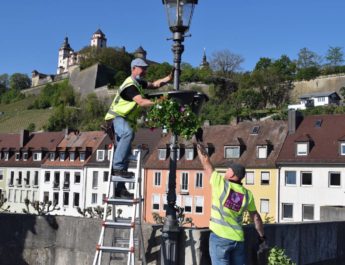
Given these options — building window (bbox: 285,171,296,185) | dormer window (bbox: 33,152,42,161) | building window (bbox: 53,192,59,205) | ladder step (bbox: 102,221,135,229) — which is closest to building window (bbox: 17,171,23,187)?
dormer window (bbox: 33,152,42,161)

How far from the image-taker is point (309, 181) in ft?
140

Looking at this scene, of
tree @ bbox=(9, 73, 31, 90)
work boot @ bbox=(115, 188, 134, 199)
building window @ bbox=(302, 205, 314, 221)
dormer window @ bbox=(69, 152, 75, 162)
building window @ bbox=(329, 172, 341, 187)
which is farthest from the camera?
tree @ bbox=(9, 73, 31, 90)

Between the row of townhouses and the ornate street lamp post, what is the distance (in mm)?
34314

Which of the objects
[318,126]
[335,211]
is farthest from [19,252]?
[318,126]

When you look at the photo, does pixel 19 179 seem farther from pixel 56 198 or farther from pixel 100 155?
pixel 100 155

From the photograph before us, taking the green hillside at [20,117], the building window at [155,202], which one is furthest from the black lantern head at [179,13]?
the green hillside at [20,117]

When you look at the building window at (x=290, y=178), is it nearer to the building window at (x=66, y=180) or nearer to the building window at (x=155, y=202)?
the building window at (x=155, y=202)

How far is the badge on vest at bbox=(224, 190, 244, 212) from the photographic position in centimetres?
593

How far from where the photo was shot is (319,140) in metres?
44.2

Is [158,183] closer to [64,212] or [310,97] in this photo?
[64,212]

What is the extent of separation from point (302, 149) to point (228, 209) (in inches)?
1540

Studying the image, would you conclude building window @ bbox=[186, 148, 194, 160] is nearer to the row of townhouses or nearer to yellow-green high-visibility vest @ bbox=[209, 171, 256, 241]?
the row of townhouses

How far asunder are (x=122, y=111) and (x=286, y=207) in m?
37.5

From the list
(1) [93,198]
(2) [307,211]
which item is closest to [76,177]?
(1) [93,198]
